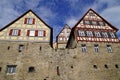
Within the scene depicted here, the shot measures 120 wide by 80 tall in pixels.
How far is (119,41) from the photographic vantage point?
1072 inches

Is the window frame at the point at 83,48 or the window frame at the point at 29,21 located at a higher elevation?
the window frame at the point at 29,21

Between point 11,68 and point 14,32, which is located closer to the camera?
point 11,68

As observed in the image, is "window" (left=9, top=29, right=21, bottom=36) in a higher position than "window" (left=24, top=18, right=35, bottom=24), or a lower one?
lower

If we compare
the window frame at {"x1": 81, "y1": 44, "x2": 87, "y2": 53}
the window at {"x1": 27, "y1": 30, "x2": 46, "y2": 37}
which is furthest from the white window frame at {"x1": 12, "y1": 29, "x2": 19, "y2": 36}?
the window frame at {"x1": 81, "y1": 44, "x2": 87, "y2": 53}

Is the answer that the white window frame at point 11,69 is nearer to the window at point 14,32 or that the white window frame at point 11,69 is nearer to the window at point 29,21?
the window at point 14,32

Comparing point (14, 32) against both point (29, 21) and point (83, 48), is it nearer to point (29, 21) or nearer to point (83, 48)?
point (29, 21)

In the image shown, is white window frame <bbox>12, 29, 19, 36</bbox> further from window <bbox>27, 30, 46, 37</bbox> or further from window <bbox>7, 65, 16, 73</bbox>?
window <bbox>7, 65, 16, 73</bbox>

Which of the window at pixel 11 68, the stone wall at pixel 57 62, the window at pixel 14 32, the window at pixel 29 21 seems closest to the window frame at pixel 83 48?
the stone wall at pixel 57 62

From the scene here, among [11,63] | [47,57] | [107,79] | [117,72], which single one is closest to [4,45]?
[11,63]

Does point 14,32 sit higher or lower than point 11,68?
higher

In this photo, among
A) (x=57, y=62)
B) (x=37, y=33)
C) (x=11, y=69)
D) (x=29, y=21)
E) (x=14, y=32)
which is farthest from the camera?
(x=29, y=21)

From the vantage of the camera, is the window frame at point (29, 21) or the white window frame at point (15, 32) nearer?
the white window frame at point (15, 32)

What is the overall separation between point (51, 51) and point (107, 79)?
33.3 feet

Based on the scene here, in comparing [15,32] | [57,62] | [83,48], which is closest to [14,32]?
[15,32]
